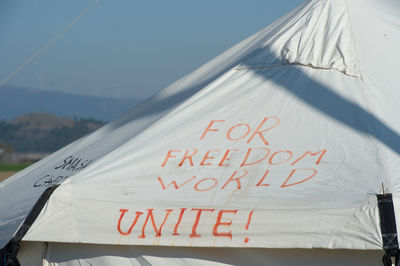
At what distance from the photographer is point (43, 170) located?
4.65 m

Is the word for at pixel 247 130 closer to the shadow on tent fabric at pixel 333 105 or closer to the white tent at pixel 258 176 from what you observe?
the white tent at pixel 258 176

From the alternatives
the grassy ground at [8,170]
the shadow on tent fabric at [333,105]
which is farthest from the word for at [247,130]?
the grassy ground at [8,170]

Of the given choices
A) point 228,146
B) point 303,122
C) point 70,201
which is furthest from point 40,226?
point 303,122

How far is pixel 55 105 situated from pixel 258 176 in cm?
8374

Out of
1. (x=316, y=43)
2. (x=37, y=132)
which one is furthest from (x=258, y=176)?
(x=37, y=132)

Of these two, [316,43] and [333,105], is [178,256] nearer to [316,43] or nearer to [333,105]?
[333,105]

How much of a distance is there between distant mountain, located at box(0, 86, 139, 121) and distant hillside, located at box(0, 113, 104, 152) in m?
12.0

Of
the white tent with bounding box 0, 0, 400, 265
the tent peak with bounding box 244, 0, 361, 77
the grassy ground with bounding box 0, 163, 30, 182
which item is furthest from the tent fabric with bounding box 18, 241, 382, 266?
the grassy ground with bounding box 0, 163, 30, 182

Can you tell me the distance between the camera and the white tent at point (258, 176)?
10.1ft

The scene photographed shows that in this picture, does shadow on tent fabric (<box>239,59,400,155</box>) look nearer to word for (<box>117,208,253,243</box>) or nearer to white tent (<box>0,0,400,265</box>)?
white tent (<box>0,0,400,265</box>)

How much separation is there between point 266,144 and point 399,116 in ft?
2.33

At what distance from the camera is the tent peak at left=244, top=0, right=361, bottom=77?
393 centimetres

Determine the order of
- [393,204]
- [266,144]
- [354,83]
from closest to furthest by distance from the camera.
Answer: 1. [393,204]
2. [266,144]
3. [354,83]

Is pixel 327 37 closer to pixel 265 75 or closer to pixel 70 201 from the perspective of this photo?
pixel 265 75
